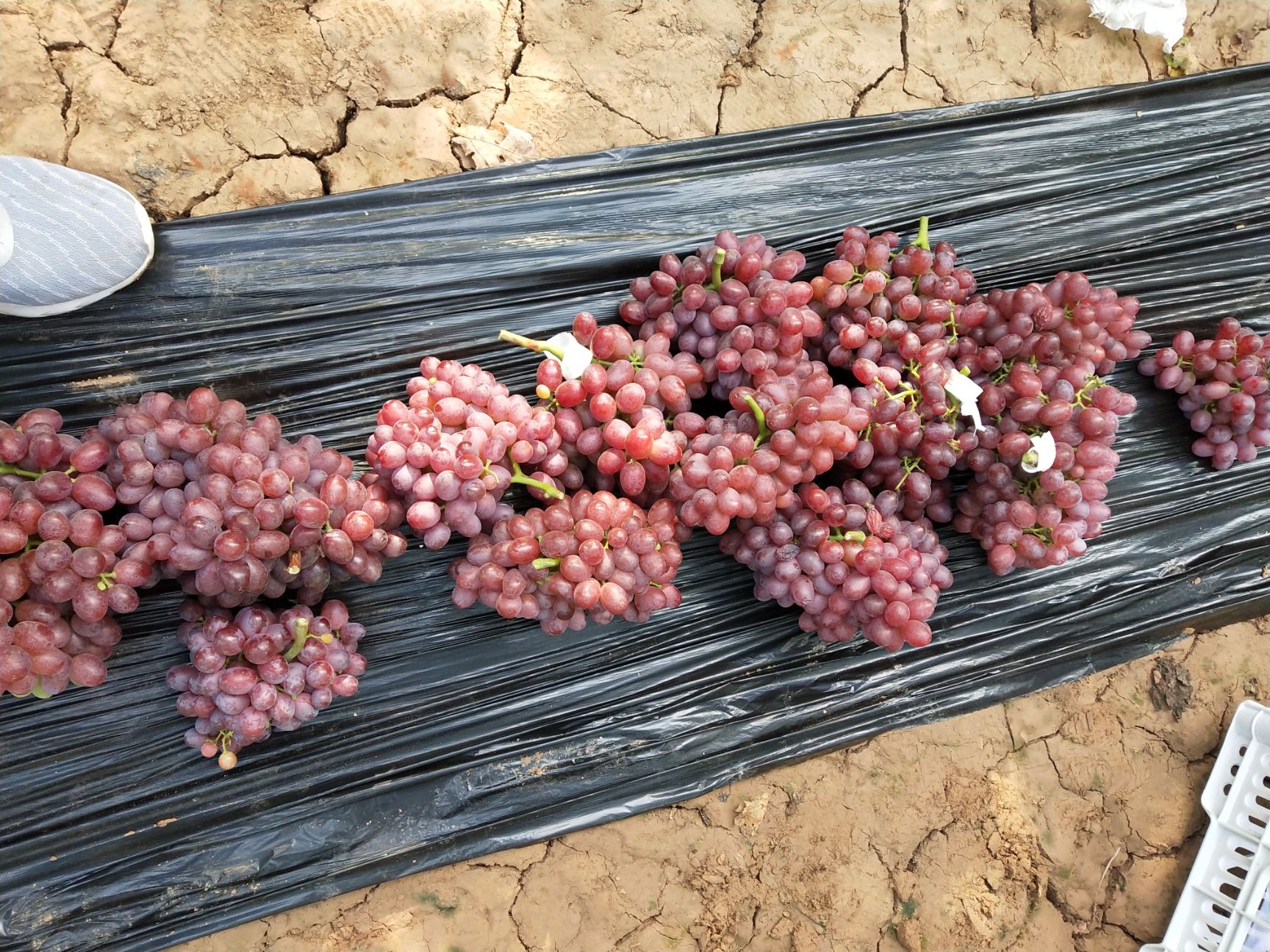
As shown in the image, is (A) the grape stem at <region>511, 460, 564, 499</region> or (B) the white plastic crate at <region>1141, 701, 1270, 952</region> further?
(B) the white plastic crate at <region>1141, 701, 1270, 952</region>

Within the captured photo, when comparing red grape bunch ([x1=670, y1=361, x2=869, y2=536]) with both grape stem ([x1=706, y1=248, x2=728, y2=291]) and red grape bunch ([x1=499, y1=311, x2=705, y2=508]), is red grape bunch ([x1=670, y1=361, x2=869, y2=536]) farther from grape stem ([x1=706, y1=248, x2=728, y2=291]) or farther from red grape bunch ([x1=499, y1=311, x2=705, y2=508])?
grape stem ([x1=706, y1=248, x2=728, y2=291])

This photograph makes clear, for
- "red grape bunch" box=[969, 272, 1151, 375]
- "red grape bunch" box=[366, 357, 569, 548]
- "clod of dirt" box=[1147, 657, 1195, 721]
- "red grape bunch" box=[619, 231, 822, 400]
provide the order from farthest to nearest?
"clod of dirt" box=[1147, 657, 1195, 721], "red grape bunch" box=[969, 272, 1151, 375], "red grape bunch" box=[619, 231, 822, 400], "red grape bunch" box=[366, 357, 569, 548]

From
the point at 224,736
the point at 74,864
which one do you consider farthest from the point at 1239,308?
the point at 74,864

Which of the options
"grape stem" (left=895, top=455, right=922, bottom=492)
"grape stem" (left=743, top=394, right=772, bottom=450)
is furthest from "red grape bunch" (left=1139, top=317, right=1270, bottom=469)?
"grape stem" (left=743, top=394, right=772, bottom=450)

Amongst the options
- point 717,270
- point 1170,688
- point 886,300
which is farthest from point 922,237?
point 1170,688

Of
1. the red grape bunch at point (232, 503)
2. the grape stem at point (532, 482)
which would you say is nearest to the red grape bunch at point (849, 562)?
the grape stem at point (532, 482)

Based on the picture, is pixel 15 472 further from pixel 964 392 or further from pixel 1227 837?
pixel 1227 837

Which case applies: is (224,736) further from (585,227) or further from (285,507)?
(585,227)
